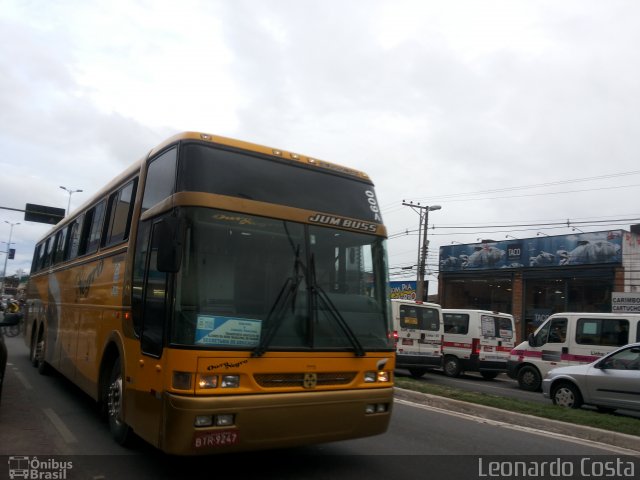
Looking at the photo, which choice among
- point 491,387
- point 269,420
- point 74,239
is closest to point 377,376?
point 269,420

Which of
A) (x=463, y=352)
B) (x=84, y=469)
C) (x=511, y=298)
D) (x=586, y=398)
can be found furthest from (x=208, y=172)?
(x=511, y=298)

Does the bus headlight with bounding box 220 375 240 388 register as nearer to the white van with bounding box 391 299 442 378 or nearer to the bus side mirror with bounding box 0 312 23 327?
the bus side mirror with bounding box 0 312 23 327

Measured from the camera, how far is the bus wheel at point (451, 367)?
17.8 meters

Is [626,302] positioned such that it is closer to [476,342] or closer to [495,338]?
[495,338]

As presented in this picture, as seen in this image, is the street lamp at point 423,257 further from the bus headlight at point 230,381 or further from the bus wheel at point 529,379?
the bus headlight at point 230,381

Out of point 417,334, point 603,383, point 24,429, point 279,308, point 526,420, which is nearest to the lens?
point 279,308

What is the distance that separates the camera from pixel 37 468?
532 centimetres

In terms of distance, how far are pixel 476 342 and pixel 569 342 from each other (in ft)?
11.4

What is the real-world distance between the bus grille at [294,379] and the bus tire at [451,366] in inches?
526

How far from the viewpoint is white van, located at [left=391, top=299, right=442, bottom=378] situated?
15.7 metres

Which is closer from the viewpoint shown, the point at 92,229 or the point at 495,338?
the point at 92,229

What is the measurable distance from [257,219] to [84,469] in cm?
297

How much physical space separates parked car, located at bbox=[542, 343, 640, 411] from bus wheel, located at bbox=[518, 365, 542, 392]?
4.28 m

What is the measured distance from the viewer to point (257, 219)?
518cm
